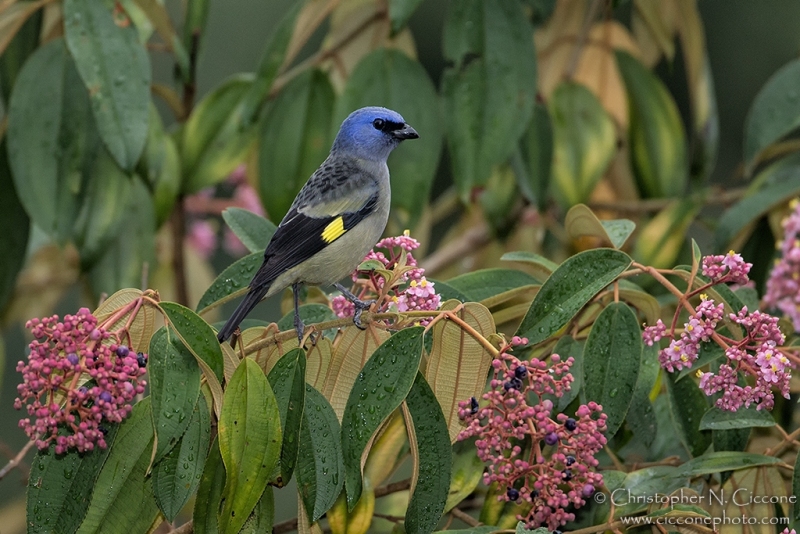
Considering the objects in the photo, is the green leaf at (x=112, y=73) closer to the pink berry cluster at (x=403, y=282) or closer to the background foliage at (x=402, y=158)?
the background foliage at (x=402, y=158)

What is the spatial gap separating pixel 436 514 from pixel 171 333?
0.67 metres

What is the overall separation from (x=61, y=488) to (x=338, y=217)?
51.5 inches

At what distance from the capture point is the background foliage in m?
2.42

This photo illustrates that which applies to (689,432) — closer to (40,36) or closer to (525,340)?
(525,340)

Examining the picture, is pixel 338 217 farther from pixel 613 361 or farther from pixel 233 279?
pixel 613 361

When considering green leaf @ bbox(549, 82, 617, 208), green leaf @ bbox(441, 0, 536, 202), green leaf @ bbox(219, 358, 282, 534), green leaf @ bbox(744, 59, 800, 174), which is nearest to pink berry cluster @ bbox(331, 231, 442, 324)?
green leaf @ bbox(219, 358, 282, 534)

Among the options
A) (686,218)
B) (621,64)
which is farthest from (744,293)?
(621,64)

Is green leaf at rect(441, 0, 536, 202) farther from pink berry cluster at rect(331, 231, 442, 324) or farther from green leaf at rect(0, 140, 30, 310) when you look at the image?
green leaf at rect(0, 140, 30, 310)

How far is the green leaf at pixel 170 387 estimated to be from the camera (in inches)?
74.9

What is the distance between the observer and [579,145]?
375 centimetres

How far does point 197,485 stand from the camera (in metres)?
2.04

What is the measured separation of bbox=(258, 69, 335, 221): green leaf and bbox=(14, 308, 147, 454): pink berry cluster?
1622mm

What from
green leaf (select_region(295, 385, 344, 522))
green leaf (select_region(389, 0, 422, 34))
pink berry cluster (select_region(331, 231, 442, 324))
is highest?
green leaf (select_region(389, 0, 422, 34))

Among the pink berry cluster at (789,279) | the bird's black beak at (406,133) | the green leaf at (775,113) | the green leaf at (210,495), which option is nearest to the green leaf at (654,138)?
the green leaf at (775,113)
